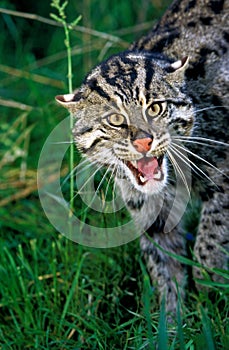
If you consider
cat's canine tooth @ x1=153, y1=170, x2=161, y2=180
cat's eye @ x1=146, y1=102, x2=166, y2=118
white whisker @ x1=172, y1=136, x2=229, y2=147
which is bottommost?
cat's canine tooth @ x1=153, y1=170, x2=161, y2=180

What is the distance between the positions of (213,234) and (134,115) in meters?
1.07

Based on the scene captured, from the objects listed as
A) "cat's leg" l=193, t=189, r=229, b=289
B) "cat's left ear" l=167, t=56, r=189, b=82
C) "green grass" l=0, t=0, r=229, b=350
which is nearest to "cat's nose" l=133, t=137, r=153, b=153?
"cat's left ear" l=167, t=56, r=189, b=82

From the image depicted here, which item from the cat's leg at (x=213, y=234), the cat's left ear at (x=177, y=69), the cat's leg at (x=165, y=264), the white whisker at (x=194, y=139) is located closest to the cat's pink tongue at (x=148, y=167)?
the white whisker at (x=194, y=139)

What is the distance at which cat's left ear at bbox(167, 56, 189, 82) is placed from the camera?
14.5ft

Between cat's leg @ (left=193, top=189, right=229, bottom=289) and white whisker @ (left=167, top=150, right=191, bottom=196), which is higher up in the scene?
white whisker @ (left=167, top=150, right=191, bottom=196)

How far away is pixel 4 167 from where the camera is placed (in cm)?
658

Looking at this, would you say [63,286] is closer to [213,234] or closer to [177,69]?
[213,234]

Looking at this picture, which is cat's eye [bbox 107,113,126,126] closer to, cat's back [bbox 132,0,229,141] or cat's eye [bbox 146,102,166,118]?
cat's eye [bbox 146,102,166,118]

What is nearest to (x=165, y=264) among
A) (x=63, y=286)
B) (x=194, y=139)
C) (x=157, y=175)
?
(x=63, y=286)

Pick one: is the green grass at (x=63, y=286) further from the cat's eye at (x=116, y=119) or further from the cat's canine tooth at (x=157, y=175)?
the cat's eye at (x=116, y=119)

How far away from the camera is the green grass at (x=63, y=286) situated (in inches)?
164

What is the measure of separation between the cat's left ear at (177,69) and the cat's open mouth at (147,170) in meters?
0.53

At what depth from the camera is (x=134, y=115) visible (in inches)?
165

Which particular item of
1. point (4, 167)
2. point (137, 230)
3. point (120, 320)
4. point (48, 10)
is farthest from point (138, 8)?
point (120, 320)
